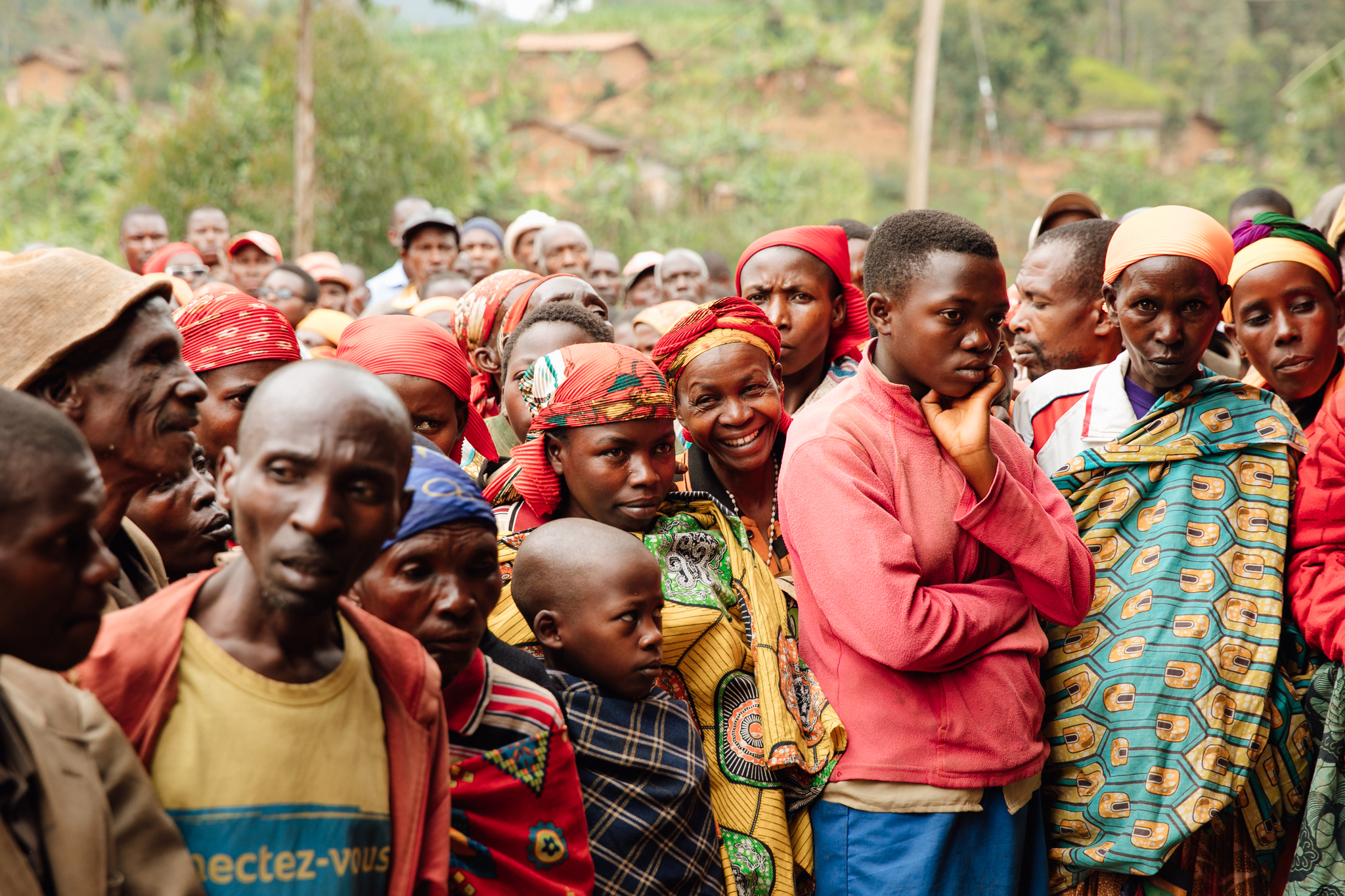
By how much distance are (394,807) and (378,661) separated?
0.25m

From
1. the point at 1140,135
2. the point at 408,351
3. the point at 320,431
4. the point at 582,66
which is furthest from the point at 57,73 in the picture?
the point at 320,431

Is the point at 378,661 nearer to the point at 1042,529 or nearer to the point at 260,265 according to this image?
the point at 1042,529

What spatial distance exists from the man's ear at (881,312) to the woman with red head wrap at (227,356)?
1.63 meters

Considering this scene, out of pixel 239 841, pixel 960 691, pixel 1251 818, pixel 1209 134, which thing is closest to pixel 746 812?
pixel 960 691

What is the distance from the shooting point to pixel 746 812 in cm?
266

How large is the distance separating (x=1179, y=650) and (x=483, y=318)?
2.82m

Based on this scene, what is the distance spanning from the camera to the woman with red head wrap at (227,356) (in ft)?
9.87

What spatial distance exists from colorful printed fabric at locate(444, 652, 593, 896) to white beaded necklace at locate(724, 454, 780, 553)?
3.80 ft

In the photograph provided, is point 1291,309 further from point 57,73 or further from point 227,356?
point 57,73

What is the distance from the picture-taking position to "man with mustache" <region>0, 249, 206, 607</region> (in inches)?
78.8

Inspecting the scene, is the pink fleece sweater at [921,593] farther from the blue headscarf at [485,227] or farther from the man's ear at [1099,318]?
the blue headscarf at [485,227]

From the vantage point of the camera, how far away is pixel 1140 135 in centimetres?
3534

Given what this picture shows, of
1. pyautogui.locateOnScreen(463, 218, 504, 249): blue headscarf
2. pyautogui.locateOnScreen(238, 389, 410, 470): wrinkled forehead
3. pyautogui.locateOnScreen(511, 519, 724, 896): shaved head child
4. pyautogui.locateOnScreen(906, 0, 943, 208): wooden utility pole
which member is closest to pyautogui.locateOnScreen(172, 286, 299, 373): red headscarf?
pyautogui.locateOnScreen(511, 519, 724, 896): shaved head child

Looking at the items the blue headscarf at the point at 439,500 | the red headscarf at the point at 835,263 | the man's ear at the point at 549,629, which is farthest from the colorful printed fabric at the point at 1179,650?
the blue headscarf at the point at 439,500
